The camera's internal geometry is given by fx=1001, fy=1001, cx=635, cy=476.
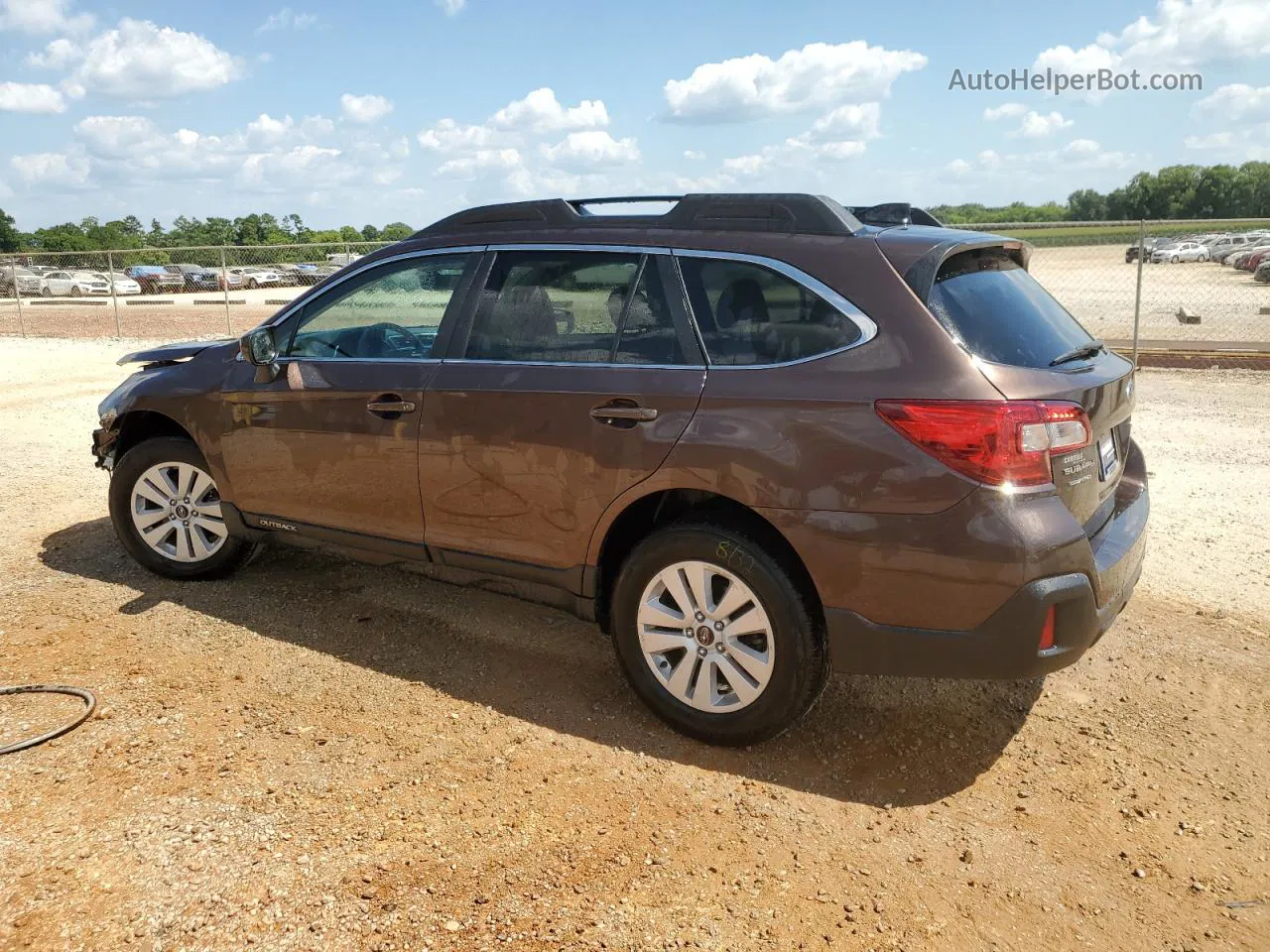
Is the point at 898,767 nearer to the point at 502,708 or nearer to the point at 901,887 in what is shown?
the point at 901,887

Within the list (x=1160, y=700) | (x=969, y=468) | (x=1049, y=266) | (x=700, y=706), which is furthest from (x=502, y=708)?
(x=1049, y=266)

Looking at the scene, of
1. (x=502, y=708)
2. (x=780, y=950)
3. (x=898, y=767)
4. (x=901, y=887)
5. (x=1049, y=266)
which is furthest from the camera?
(x=1049, y=266)

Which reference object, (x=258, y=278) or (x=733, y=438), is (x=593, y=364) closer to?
(x=733, y=438)

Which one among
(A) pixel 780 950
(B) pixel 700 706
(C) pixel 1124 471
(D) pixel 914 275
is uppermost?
(D) pixel 914 275

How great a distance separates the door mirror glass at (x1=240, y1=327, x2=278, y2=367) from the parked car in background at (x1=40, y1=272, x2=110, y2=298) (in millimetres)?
37209

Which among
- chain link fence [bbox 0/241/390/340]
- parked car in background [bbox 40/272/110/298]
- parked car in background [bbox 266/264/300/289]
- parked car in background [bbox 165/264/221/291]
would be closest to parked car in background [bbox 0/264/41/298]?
chain link fence [bbox 0/241/390/340]

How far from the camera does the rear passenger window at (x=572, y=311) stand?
371cm

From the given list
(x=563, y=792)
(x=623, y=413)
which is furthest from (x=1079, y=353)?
(x=563, y=792)

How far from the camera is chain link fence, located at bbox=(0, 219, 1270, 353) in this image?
15070mm

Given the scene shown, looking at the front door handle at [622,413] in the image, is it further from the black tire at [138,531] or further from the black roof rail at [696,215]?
the black tire at [138,531]

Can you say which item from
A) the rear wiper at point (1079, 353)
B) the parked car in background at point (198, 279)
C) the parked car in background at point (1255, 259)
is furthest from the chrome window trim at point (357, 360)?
the parked car in background at point (1255, 259)

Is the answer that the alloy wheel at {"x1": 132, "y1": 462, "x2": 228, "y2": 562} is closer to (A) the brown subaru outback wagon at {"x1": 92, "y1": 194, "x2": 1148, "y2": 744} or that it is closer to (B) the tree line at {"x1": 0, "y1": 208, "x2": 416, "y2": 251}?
(A) the brown subaru outback wagon at {"x1": 92, "y1": 194, "x2": 1148, "y2": 744}

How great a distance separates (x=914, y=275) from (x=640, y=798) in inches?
77.6

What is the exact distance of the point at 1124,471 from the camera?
403 cm
